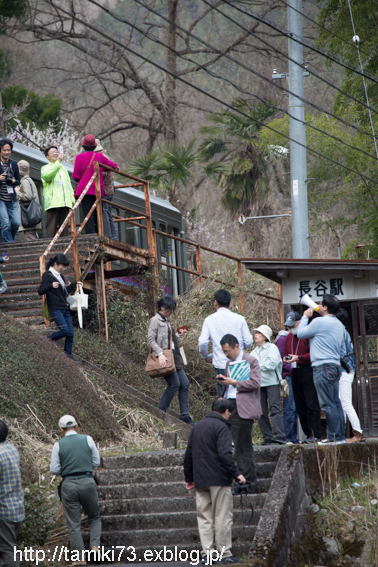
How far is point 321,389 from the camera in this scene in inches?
336

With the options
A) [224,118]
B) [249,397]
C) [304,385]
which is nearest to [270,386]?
[304,385]

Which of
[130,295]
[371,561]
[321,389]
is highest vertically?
[130,295]

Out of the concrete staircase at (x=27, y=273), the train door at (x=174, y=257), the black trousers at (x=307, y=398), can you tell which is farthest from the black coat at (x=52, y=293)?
the train door at (x=174, y=257)

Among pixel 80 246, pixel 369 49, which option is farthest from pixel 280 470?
pixel 369 49

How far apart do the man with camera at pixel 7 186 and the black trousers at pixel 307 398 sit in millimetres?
6551

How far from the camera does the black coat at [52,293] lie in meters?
11.0

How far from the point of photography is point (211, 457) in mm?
6484

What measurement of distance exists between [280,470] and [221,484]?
113 cm

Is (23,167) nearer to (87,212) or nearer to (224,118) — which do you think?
(87,212)

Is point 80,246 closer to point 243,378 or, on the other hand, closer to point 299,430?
point 299,430

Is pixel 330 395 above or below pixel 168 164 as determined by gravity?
below

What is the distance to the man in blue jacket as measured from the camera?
336 inches

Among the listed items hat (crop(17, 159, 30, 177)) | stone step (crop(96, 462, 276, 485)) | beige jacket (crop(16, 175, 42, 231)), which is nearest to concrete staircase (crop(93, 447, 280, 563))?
stone step (crop(96, 462, 276, 485))

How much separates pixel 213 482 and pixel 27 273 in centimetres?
806
